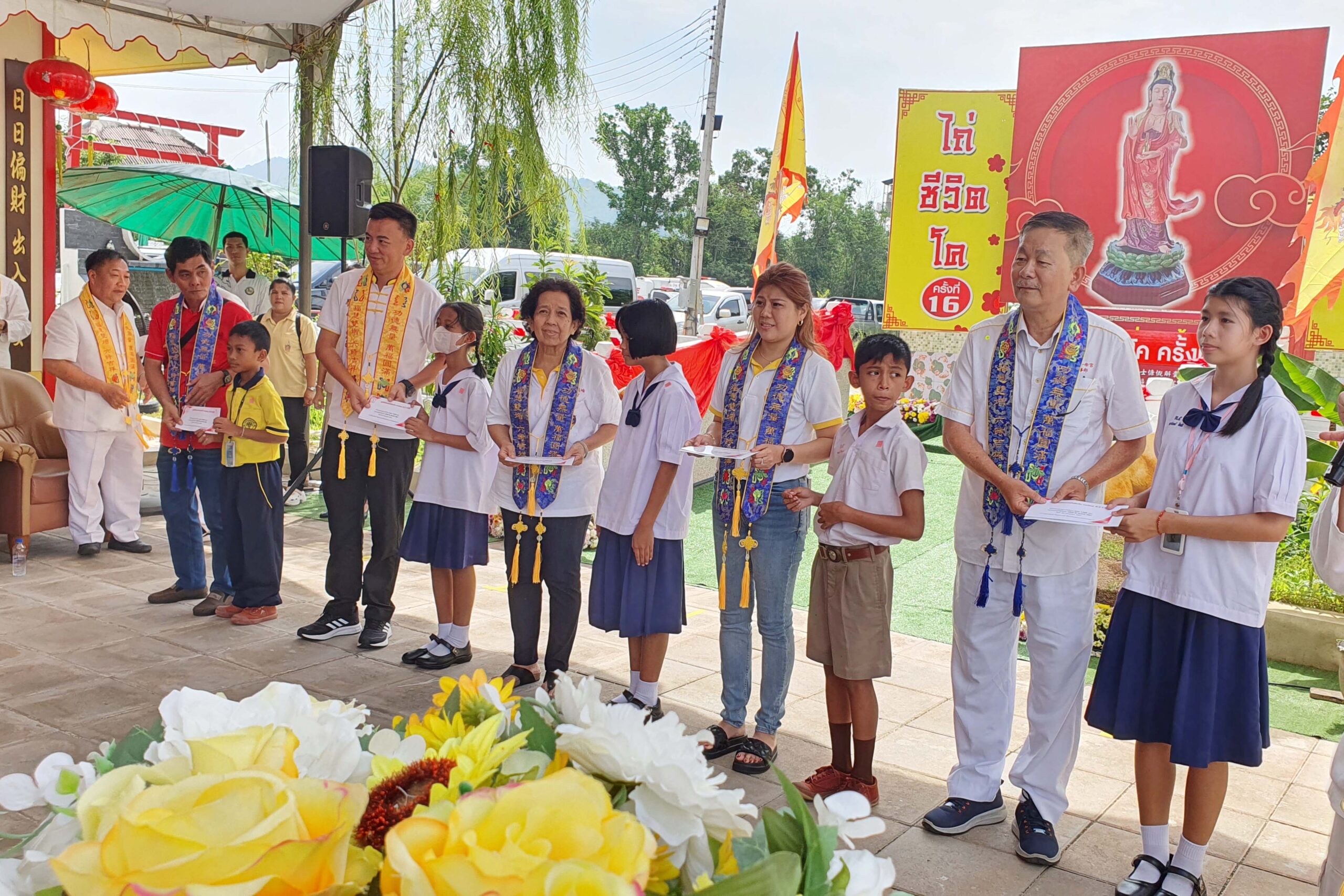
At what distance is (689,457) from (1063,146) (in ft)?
23.3

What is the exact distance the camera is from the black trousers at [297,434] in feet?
24.2

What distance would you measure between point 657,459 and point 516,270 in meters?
13.4

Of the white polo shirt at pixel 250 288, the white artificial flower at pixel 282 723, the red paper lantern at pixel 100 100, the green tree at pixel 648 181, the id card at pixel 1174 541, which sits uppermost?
the green tree at pixel 648 181

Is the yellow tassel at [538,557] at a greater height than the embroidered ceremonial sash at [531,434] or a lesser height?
lesser

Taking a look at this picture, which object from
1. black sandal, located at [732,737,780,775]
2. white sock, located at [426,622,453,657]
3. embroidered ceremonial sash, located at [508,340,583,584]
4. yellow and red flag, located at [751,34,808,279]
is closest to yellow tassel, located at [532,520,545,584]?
embroidered ceremonial sash, located at [508,340,583,584]

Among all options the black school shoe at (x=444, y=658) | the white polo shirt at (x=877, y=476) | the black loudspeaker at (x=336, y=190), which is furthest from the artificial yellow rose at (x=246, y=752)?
the black loudspeaker at (x=336, y=190)

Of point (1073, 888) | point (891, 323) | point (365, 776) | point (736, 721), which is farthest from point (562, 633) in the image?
point (891, 323)

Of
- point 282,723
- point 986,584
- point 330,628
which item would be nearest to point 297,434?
point 330,628

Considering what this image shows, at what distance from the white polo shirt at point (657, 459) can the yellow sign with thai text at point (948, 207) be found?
6.47 m

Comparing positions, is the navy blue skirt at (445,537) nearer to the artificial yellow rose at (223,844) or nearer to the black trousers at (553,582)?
the black trousers at (553,582)

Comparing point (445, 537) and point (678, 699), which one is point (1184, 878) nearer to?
point (678, 699)

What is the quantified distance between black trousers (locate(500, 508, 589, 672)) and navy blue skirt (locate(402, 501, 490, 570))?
354 mm

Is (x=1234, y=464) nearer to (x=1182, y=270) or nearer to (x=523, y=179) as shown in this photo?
(x=523, y=179)

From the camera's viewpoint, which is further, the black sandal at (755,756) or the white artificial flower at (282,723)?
the black sandal at (755,756)
